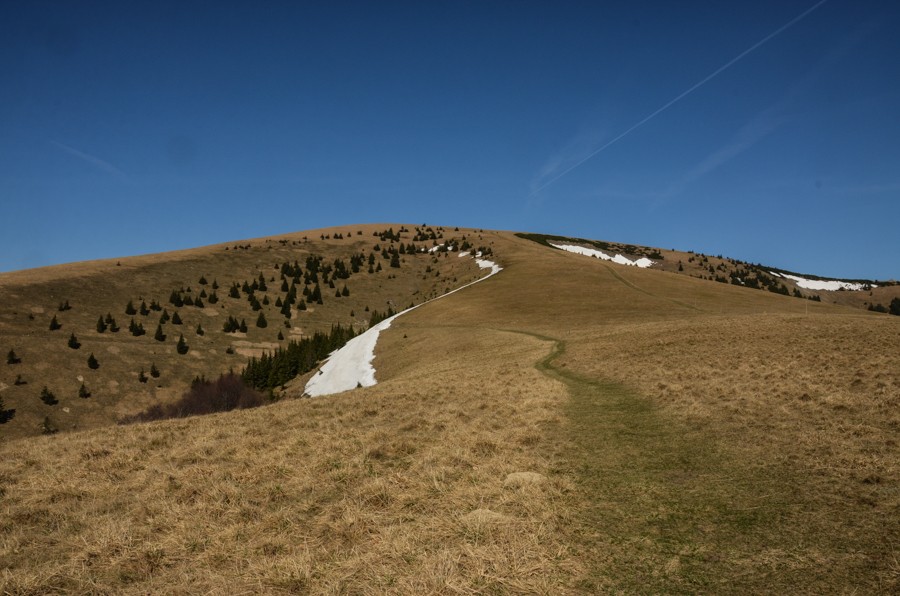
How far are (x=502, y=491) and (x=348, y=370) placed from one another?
43.2 metres

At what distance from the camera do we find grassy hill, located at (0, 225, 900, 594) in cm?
723

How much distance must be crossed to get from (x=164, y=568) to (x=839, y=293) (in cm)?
22323

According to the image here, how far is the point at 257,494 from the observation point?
11.0m

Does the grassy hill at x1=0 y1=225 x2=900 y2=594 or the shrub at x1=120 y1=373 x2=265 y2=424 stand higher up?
the grassy hill at x1=0 y1=225 x2=900 y2=594

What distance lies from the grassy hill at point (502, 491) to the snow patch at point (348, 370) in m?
22.8

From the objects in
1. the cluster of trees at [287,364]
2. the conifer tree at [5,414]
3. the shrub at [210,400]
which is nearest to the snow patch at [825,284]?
the cluster of trees at [287,364]

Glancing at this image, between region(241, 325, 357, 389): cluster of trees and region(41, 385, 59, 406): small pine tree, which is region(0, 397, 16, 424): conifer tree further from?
region(241, 325, 357, 389): cluster of trees

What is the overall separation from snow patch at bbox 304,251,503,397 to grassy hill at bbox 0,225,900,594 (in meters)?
22.8

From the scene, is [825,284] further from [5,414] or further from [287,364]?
[5,414]

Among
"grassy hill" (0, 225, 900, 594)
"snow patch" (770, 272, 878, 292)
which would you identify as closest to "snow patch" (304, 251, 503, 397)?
"grassy hill" (0, 225, 900, 594)

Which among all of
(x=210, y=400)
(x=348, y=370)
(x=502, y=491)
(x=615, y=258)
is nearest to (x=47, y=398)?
(x=210, y=400)

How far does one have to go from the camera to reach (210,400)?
200ft

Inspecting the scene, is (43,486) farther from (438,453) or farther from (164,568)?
(438,453)

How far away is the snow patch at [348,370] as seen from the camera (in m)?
46.6
